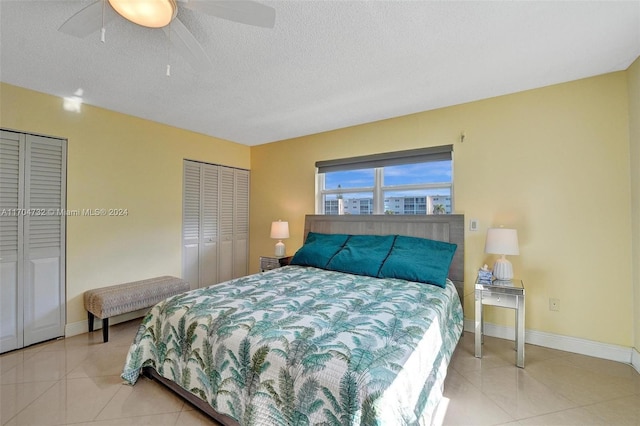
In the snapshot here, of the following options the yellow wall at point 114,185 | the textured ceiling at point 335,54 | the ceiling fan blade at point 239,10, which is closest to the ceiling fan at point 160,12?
the ceiling fan blade at point 239,10

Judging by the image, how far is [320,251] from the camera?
3.22 meters

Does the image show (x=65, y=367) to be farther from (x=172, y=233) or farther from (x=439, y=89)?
(x=439, y=89)

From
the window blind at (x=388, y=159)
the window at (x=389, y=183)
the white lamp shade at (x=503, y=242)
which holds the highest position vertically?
the window blind at (x=388, y=159)

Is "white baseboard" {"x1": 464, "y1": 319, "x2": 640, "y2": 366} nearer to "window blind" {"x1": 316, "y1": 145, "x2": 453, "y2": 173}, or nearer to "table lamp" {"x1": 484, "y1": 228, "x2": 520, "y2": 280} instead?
"table lamp" {"x1": 484, "y1": 228, "x2": 520, "y2": 280}

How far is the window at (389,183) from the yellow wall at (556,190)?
15 centimetres

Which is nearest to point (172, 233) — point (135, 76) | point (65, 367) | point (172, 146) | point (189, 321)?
point (172, 146)

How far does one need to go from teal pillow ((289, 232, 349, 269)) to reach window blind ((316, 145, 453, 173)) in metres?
0.98

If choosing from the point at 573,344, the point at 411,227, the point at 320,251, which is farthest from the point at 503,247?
the point at 320,251

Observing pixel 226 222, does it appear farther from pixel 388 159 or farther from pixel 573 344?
pixel 573 344

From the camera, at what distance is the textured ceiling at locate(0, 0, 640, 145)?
166 cm

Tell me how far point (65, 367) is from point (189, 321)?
147 cm

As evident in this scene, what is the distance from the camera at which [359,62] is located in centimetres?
217

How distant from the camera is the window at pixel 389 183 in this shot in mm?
3188

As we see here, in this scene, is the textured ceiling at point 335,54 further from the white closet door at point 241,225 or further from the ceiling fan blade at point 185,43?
the white closet door at point 241,225
